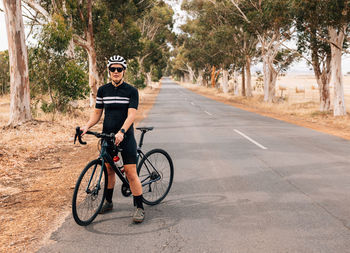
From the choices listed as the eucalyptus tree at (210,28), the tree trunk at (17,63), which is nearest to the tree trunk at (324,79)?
the eucalyptus tree at (210,28)

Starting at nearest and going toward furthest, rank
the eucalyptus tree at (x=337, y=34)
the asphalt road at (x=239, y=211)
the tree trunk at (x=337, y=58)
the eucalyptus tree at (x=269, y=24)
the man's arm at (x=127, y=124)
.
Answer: the asphalt road at (x=239, y=211) → the man's arm at (x=127, y=124) → the eucalyptus tree at (x=337, y=34) → the tree trunk at (x=337, y=58) → the eucalyptus tree at (x=269, y=24)

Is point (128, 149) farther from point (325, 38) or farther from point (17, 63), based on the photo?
point (325, 38)

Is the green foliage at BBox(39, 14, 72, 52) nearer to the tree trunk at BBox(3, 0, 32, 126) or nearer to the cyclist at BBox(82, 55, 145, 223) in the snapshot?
the tree trunk at BBox(3, 0, 32, 126)

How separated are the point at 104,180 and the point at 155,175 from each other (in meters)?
0.87

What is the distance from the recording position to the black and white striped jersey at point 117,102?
400 centimetres

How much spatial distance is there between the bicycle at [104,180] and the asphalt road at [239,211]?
0.16m

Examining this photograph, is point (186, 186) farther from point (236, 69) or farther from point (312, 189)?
point (236, 69)

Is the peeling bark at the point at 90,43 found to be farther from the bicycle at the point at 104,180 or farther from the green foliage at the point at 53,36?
the bicycle at the point at 104,180

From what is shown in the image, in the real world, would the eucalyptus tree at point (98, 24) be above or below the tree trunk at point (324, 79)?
above

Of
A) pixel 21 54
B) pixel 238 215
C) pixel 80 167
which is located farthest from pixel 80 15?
pixel 238 215

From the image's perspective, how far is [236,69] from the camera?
37000mm

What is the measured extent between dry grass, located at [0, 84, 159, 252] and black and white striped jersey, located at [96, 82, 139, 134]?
54.1 inches

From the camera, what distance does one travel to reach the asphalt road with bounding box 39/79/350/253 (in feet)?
11.5

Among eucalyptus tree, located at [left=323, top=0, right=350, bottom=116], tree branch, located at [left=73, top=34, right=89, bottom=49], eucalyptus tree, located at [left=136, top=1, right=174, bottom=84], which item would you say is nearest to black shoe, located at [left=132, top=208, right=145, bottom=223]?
eucalyptus tree, located at [left=323, top=0, right=350, bottom=116]
